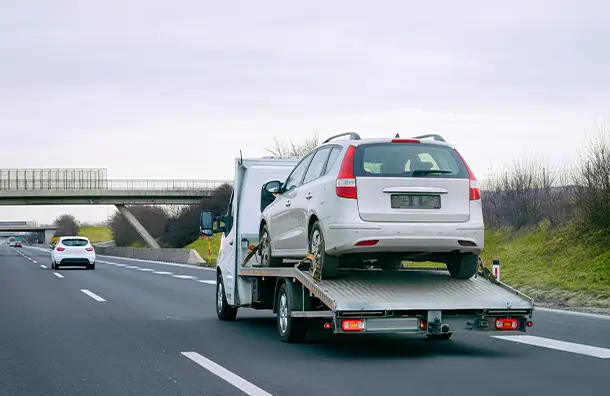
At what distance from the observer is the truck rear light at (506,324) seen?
9.76 m

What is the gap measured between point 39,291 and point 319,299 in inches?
546

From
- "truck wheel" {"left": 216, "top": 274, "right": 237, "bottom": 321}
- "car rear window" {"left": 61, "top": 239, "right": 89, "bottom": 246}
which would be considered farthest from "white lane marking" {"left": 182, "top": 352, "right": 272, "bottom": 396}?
"car rear window" {"left": 61, "top": 239, "right": 89, "bottom": 246}

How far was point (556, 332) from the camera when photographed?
1212 centimetres

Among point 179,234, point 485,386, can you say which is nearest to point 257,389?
point 485,386

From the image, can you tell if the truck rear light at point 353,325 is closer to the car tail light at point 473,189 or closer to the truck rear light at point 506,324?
the truck rear light at point 506,324

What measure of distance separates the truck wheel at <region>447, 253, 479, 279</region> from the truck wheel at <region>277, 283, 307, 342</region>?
6.12 feet

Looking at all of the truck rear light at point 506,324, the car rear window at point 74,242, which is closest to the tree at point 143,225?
the car rear window at point 74,242

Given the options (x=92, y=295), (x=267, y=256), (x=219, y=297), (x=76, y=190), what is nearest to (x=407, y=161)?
(x=267, y=256)

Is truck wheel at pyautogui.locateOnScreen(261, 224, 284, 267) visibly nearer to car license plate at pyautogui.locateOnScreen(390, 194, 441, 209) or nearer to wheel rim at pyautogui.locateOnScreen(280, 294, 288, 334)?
wheel rim at pyautogui.locateOnScreen(280, 294, 288, 334)

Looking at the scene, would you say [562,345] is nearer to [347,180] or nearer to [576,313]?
A: [347,180]

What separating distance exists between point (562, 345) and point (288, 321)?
3.17 metres

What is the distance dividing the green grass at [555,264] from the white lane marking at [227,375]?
10068 mm

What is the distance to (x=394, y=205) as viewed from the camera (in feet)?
31.5

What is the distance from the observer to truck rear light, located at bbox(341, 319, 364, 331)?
9242 millimetres
